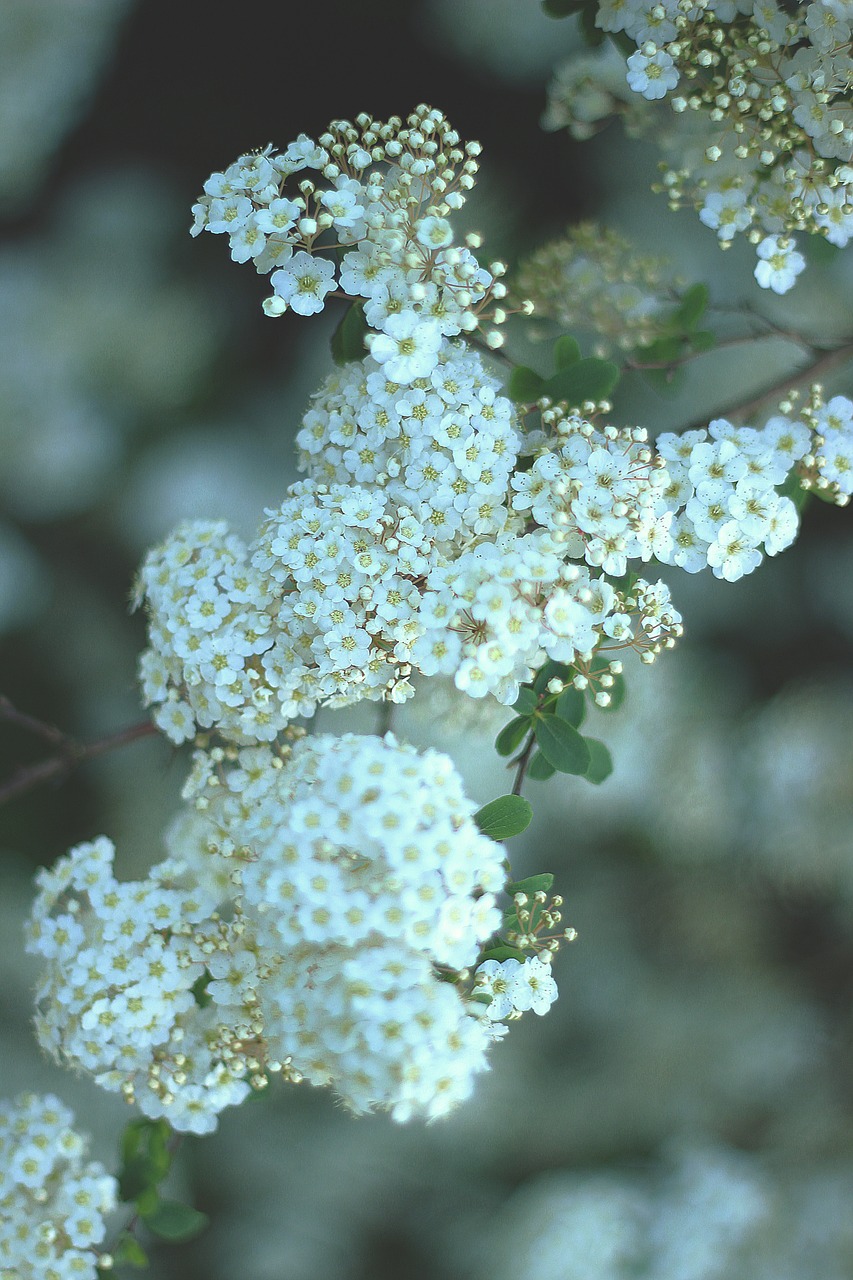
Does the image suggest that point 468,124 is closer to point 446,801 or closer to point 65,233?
point 65,233

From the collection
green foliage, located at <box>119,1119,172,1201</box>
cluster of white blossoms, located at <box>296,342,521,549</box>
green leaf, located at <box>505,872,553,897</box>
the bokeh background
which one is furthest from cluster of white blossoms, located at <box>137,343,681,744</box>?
the bokeh background

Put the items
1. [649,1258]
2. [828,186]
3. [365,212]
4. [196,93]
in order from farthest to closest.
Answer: [196,93] < [649,1258] < [828,186] < [365,212]

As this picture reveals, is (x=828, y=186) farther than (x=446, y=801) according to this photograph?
Yes

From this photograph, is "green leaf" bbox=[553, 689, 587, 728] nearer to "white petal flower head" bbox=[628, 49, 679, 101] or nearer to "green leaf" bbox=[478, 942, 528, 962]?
"green leaf" bbox=[478, 942, 528, 962]

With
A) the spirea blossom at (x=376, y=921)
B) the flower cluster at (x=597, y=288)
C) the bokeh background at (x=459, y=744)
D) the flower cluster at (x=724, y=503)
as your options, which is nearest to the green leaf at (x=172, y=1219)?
the spirea blossom at (x=376, y=921)

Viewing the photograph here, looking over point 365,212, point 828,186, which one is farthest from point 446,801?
point 828,186
